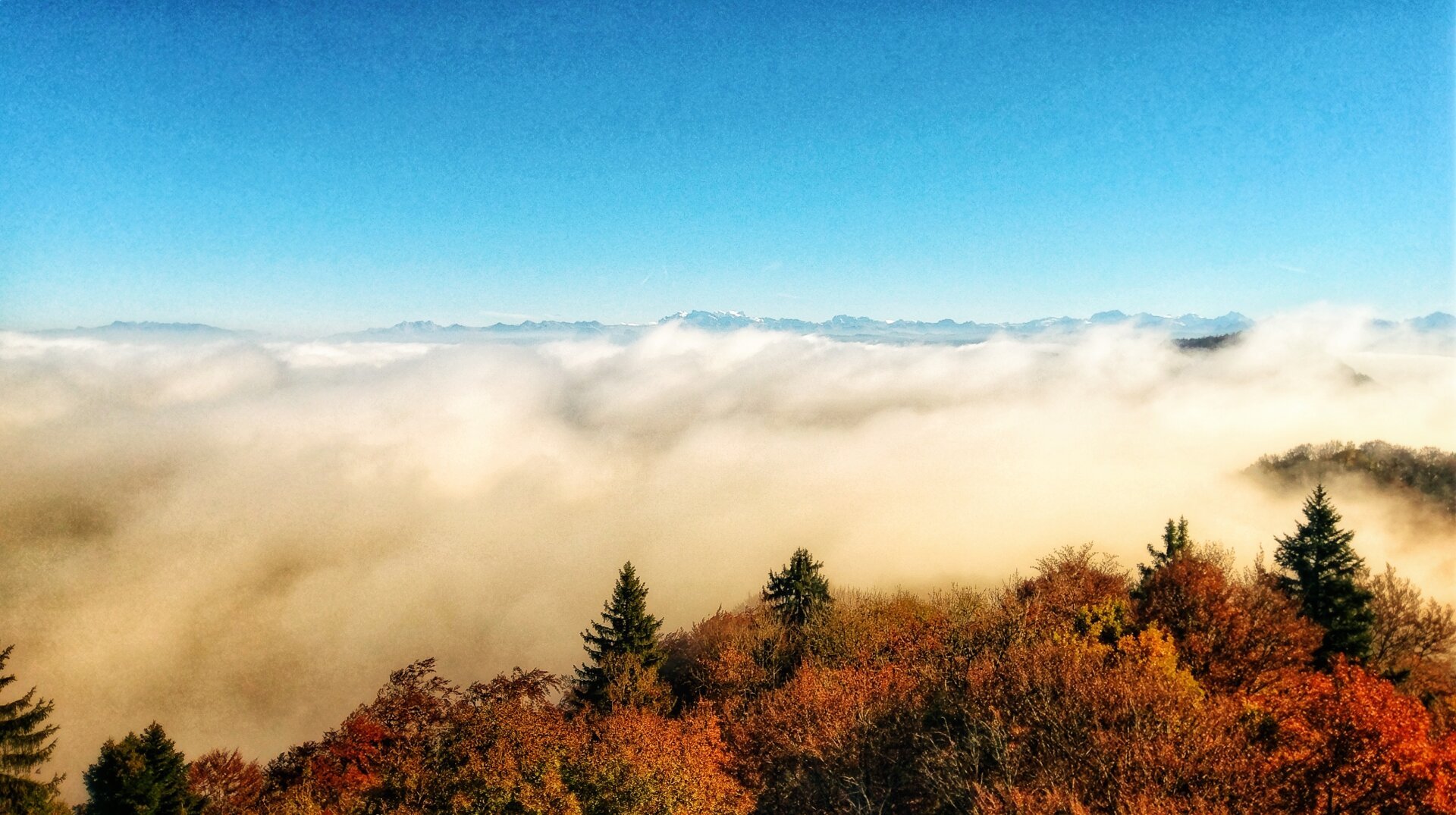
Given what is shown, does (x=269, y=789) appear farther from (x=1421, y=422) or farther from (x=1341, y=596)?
(x=1421, y=422)

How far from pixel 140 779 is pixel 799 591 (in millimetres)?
44327

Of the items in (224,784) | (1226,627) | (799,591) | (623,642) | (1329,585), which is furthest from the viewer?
(799,591)

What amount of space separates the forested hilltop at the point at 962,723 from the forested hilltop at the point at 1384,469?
92.5 m

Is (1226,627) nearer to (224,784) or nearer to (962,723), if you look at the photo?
(962,723)

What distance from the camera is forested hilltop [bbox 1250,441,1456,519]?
101 meters

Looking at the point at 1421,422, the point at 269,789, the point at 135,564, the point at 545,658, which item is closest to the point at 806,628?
the point at 269,789

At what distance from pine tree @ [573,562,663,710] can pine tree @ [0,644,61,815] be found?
26183mm

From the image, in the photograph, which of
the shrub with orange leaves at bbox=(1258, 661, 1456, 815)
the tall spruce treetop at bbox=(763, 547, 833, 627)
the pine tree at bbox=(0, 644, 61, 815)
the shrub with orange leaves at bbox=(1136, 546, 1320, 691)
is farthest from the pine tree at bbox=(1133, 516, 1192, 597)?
the pine tree at bbox=(0, 644, 61, 815)

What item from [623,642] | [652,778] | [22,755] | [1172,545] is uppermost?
[1172,545]

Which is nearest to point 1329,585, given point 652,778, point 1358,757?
point 1358,757

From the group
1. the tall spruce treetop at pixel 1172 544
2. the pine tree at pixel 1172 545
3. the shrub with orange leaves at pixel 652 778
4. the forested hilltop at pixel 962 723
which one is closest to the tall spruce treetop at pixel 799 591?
the forested hilltop at pixel 962 723

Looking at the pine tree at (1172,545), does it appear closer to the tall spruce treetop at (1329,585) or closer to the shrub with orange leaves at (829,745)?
the tall spruce treetop at (1329,585)

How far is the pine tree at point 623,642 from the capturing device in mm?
43562

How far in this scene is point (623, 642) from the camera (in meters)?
44.8
